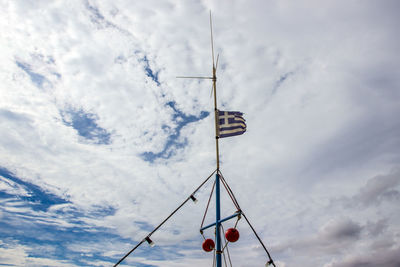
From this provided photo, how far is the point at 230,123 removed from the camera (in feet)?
56.4

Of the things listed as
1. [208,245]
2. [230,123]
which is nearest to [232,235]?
[208,245]

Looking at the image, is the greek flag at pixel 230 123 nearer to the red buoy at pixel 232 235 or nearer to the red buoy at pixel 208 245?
the red buoy at pixel 232 235

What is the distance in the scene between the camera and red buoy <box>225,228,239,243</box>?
13508 millimetres

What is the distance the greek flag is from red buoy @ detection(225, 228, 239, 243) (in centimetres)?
665

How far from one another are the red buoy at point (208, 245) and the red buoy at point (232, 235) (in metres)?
2.15

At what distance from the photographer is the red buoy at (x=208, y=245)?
15.0 meters

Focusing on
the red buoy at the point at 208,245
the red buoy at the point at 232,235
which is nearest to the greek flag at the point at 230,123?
the red buoy at the point at 232,235

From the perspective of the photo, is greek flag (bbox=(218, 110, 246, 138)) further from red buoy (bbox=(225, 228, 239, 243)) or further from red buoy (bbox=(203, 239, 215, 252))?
red buoy (bbox=(203, 239, 215, 252))

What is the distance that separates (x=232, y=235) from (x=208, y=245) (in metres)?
2.54

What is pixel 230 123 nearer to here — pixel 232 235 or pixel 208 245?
pixel 232 235

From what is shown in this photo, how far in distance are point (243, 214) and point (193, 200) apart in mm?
4193

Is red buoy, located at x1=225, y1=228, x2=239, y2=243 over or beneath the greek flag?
beneath

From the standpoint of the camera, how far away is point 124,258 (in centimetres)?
1476

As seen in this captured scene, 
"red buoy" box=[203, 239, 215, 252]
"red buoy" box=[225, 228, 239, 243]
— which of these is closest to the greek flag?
"red buoy" box=[225, 228, 239, 243]
